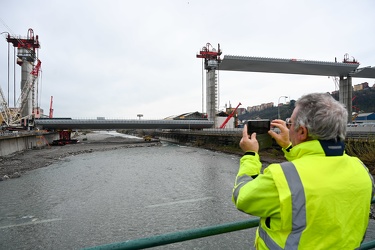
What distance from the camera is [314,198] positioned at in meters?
1.14

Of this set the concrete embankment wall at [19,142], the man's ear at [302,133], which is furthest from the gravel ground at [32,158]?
the man's ear at [302,133]

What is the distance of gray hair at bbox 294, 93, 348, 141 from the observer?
4.20ft

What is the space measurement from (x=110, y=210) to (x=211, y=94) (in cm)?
4810

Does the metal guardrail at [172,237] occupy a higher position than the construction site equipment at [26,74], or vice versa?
the construction site equipment at [26,74]

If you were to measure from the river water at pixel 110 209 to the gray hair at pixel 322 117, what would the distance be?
6070 millimetres

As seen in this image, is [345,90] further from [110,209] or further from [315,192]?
[315,192]

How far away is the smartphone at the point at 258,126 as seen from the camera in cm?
Result: 171

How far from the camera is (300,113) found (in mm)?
1387

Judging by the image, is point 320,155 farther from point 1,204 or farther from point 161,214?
point 1,204

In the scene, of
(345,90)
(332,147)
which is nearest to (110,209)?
(332,147)

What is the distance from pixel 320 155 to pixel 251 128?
0.54m

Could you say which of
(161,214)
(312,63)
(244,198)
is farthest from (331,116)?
(312,63)

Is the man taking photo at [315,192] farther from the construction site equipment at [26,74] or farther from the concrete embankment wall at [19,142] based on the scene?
the construction site equipment at [26,74]

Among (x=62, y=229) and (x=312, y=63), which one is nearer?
(x=62, y=229)
